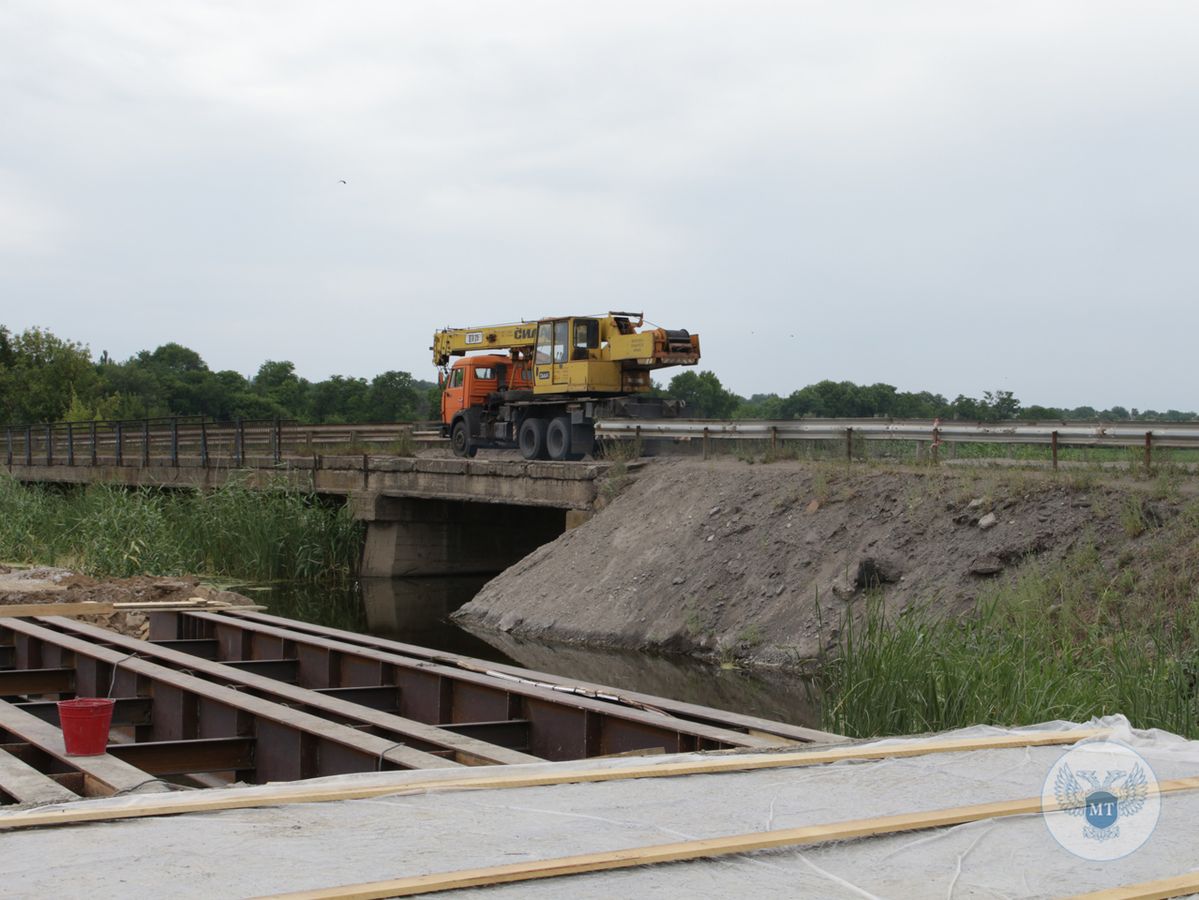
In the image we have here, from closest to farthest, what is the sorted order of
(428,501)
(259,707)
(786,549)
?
(259,707) < (786,549) < (428,501)

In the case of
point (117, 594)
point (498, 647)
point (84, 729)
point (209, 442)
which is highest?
point (209, 442)

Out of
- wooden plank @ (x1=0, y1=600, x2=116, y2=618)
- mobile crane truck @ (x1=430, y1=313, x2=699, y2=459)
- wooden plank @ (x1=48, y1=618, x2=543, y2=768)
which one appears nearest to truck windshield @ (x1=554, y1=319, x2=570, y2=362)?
mobile crane truck @ (x1=430, y1=313, x2=699, y2=459)

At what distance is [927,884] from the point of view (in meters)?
4.43

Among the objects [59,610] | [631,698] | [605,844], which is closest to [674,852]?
[605,844]

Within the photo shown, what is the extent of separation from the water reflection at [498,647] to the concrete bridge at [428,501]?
583mm

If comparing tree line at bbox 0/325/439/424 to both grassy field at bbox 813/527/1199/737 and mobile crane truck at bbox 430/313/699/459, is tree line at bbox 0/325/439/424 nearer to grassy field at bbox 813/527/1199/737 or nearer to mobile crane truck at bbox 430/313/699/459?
mobile crane truck at bbox 430/313/699/459

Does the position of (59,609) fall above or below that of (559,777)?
below

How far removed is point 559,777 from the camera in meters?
5.77

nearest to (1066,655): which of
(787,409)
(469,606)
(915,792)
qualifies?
(915,792)

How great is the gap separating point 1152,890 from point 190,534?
25711mm

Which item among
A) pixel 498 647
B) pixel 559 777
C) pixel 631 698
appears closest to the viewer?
pixel 559 777

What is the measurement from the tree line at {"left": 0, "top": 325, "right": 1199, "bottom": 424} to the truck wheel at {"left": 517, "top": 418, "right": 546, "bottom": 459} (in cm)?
330

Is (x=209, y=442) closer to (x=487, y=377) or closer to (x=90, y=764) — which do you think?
(x=487, y=377)

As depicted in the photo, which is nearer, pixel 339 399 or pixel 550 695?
pixel 550 695
